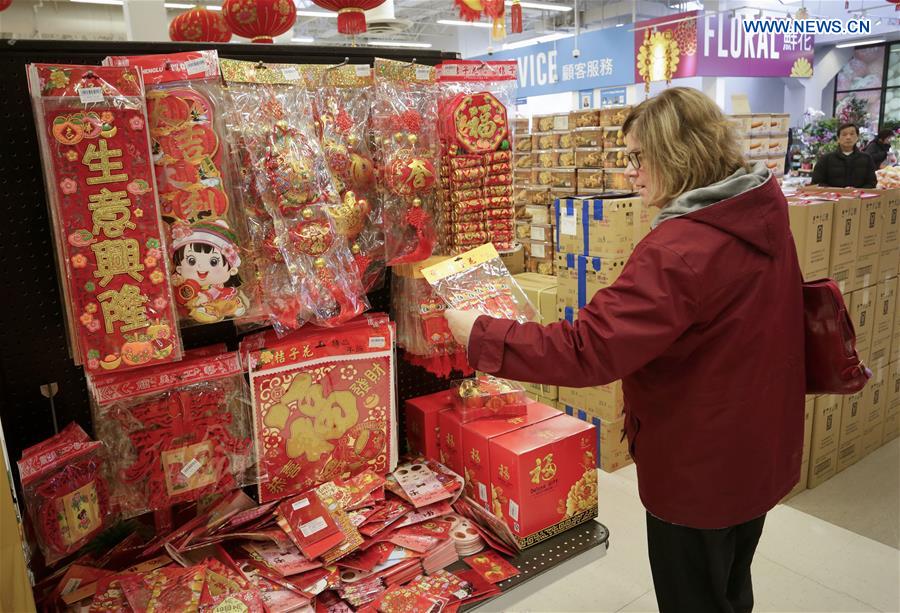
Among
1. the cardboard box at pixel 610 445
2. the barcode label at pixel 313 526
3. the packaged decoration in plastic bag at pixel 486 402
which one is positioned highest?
the packaged decoration in plastic bag at pixel 486 402

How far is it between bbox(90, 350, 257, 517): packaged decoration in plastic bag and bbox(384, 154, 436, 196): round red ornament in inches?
20.6

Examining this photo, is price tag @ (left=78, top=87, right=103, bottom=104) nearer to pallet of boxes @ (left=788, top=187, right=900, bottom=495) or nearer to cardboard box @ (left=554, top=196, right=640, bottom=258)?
cardboard box @ (left=554, top=196, right=640, bottom=258)

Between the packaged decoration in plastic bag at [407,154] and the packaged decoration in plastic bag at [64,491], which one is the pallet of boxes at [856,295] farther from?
the packaged decoration in plastic bag at [64,491]

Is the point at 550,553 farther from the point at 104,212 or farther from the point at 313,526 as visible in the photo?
the point at 104,212

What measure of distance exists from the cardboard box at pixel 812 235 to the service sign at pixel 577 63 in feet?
27.2

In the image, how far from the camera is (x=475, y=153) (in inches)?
62.7

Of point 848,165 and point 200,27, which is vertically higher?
point 200,27

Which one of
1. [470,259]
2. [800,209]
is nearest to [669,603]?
[470,259]

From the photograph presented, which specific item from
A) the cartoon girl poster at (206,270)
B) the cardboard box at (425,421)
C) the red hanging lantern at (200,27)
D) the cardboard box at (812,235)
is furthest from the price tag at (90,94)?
the cardboard box at (812,235)

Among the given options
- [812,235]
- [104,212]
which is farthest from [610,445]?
[104,212]

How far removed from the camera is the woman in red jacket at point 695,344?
1279 millimetres

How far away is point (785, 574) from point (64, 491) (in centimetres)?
270

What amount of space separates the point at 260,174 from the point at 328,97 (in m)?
0.27

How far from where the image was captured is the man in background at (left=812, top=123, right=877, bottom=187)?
6.16m
